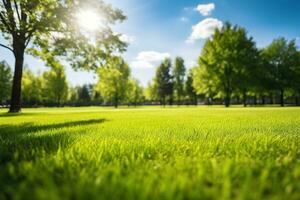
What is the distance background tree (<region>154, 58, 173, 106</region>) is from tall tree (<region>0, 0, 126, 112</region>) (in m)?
53.2

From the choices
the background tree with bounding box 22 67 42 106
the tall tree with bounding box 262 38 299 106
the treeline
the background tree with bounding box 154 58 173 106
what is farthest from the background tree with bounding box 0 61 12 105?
the tall tree with bounding box 262 38 299 106

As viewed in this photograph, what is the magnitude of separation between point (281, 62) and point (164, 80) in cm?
3094

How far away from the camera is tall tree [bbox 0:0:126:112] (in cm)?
1617

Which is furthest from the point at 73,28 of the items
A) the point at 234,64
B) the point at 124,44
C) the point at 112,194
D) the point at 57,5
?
the point at 234,64

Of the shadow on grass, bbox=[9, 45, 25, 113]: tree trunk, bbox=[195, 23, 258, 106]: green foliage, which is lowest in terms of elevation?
the shadow on grass

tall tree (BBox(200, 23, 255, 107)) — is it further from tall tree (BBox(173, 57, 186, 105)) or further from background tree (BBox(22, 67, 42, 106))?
background tree (BBox(22, 67, 42, 106))

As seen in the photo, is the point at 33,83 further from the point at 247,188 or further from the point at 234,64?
the point at 247,188

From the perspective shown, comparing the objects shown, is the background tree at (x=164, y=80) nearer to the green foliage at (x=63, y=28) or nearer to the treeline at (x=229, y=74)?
the treeline at (x=229, y=74)

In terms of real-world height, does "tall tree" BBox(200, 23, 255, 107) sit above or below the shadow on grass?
above

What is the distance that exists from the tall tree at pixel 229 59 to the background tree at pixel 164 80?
3046 cm

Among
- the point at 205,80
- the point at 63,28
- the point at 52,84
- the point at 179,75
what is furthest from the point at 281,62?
the point at 52,84

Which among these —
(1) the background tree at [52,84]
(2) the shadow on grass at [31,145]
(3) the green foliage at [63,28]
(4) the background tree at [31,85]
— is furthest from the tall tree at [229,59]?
(4) the background tree at [31,85]

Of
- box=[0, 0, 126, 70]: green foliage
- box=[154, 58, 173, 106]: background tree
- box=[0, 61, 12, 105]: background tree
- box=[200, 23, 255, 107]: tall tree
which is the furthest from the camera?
box=[154, 58, 173, 106]: background tree

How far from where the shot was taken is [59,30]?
1716cm
